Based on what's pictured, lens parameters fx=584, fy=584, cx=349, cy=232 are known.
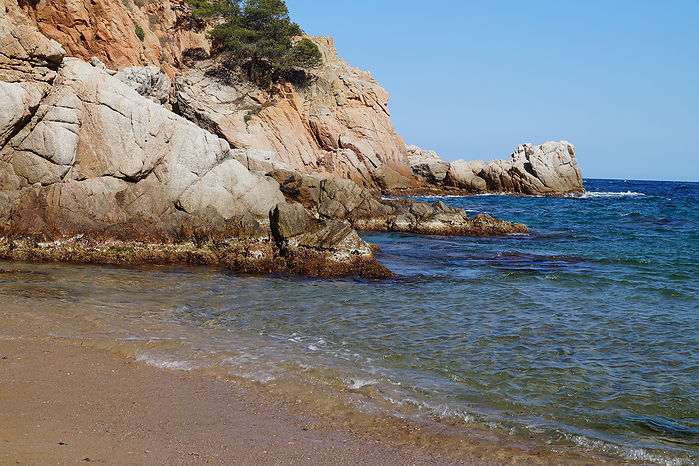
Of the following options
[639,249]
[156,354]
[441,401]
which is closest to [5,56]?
[156,354]

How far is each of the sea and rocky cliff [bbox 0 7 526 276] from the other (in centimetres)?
143

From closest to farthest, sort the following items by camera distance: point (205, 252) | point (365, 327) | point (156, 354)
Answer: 1. point (156, 354)
2. point (365, 327)
3. point (205, 252)

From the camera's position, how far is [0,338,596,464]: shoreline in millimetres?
5703

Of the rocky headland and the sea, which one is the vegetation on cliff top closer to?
the rocky headland

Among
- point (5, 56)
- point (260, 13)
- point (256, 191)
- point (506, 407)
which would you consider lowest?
point (506, 407)

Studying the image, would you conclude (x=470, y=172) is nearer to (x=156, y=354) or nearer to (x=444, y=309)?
(x=444, y=309)

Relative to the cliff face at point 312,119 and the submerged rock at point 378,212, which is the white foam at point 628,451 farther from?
the cliff face at point 312,119

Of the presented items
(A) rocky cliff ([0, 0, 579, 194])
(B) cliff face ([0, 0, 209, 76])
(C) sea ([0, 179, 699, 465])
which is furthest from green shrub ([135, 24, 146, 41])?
(C) sea ([0, 179, 699, 465])

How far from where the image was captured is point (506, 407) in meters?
8.07

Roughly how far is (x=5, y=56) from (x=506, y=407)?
2005 cm

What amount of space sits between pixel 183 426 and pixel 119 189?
15675mm

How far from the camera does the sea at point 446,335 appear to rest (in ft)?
25.6

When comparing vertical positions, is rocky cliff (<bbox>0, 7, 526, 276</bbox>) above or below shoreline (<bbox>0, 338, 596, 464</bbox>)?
above

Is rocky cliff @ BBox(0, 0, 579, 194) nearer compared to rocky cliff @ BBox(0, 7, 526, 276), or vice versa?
rocky cliff @ BBox(0, 7, 526, 276)
